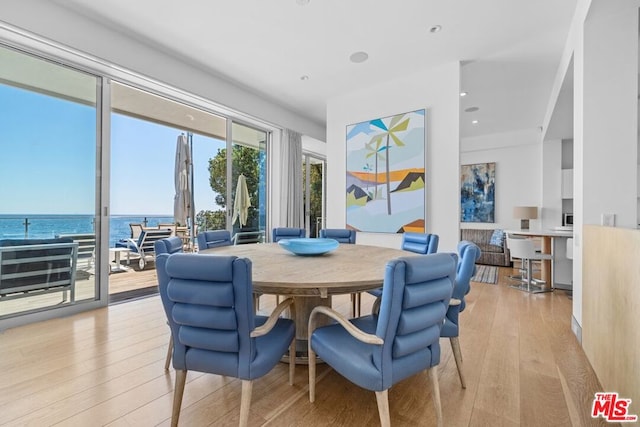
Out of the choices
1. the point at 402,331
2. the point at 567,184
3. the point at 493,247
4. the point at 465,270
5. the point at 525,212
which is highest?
the point at 567,184

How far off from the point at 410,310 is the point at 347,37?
→ 10.0 feet

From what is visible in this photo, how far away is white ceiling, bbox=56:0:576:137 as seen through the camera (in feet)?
8.80

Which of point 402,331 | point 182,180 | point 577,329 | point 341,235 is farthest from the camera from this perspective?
point 182,180

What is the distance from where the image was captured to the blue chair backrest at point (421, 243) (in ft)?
8.76

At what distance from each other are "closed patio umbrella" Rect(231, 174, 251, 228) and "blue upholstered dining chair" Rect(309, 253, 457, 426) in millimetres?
3851

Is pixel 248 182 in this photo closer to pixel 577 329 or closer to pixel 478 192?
pixel 577 329

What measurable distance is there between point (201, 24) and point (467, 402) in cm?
388

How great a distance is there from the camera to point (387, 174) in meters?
4.09

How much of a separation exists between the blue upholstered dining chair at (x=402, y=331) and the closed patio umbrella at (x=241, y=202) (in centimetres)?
385

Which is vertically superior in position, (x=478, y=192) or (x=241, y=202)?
(x=478, y=192)

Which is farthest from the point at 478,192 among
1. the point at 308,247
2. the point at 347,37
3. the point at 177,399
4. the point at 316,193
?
the point at 177,399

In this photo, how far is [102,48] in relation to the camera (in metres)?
2.95

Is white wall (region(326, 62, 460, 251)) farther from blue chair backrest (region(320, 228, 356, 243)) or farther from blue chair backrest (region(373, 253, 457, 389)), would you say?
blue chair backrest (region(373, 253, 457, 389))

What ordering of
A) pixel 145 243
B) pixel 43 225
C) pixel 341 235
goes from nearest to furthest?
pixel 43 225
pixel 341 235
pixel 145 243
